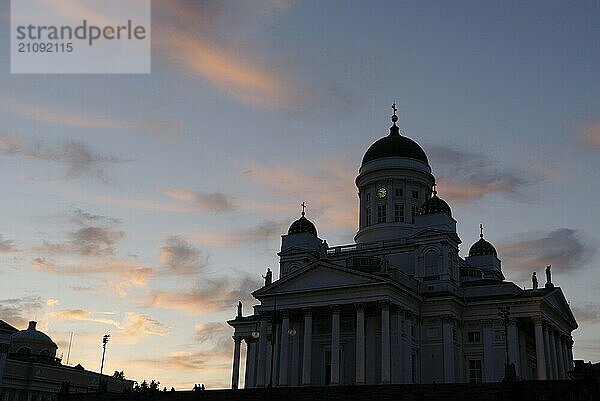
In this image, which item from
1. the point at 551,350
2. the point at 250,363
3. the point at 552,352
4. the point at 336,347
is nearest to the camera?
the point at 336,347

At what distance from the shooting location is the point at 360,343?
5775 centimetres

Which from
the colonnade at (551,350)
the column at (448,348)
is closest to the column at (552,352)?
the colonnade at (551,350)

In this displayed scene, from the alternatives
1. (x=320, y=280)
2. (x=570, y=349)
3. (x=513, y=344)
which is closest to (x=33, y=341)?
(x=320, y=280)

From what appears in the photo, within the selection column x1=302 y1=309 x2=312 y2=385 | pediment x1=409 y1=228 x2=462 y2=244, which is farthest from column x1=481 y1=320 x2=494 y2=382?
column x1=302 y1=309 x2=312 y2=385

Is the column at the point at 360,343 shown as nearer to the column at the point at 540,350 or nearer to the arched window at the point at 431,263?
the arched window at the point at 431,263

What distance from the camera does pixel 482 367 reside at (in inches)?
2443

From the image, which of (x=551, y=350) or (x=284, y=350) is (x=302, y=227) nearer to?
(x=284, y=350)

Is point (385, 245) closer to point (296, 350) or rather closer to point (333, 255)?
point (333, 255)

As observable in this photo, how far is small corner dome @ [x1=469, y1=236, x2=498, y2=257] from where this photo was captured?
8025cm

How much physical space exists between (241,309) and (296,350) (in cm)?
1636

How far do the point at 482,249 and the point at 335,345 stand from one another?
94.1ft

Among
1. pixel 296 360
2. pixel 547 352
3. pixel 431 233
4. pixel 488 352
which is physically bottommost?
pixel 296 360

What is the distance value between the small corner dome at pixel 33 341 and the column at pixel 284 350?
55305 mm

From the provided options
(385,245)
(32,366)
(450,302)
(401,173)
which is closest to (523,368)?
(450,302)
